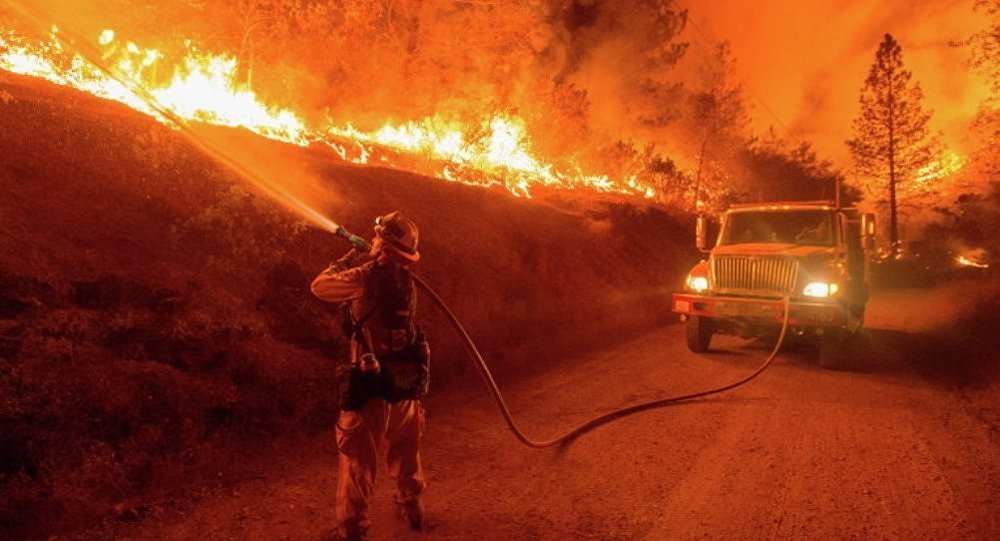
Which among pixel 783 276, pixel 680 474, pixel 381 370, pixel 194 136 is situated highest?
pixel 194 136

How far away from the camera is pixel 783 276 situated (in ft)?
32.0

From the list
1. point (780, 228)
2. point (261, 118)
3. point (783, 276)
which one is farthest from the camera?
point (261, 118)

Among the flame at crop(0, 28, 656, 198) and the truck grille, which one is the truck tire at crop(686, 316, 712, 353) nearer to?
the truck grille

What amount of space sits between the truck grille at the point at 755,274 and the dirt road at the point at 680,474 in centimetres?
194

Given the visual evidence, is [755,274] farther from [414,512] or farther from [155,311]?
[155,311]

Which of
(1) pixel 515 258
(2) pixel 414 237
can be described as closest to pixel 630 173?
(1) pixel 515 258

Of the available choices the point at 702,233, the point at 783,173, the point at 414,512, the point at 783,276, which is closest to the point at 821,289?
the point at 783,276

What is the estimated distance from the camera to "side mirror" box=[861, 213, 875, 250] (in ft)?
34.9

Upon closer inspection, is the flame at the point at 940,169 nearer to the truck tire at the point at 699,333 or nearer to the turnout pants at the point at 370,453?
the truck tire at the point at 699,333

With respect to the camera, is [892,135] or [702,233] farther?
[892,135]

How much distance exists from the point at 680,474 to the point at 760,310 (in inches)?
206

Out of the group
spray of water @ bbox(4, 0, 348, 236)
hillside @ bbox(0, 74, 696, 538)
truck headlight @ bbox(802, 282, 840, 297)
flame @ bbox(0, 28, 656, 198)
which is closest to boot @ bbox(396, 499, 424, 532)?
hillside @ bbox(0, 74, 696, 538)

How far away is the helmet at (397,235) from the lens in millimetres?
4023

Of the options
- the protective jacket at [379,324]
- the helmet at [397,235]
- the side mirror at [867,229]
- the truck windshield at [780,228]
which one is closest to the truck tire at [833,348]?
the truck windshield at [780,228]
